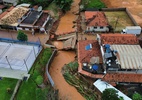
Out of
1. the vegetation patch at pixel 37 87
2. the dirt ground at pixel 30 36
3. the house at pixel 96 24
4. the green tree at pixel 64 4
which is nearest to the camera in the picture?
the vegetation patch at pixel 37 87

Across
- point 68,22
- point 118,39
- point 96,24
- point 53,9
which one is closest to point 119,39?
point 118,39

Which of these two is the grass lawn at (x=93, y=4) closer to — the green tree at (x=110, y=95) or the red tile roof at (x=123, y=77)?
the red tile roof at (x=123, y=77)

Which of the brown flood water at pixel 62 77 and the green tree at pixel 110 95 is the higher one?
the green tree at pixel 110 95

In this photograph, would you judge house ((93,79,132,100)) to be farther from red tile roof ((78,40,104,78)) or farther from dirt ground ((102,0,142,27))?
dirt ground ((102,0,142,27))

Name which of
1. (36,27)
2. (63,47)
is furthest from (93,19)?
(36,27)

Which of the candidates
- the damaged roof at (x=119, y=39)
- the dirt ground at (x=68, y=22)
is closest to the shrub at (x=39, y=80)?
the damaged roof at (x=119, y=39)

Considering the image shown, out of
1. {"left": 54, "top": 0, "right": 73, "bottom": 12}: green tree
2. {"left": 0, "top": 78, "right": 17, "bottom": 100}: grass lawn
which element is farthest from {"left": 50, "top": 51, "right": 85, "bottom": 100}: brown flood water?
{"left": 54, "top": 0, "right": 73, "bottom": 12}: green tree

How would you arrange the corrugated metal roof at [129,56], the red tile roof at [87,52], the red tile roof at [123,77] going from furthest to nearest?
the red tile roof at [87,52] < the corrugated metal roof at [129,56] < the red tile roof at [123,77]

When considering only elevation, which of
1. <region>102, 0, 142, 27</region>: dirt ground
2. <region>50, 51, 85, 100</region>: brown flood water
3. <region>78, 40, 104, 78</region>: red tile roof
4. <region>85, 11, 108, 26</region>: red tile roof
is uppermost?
<region>85, 11, 108, 26</region>: red tile roof
